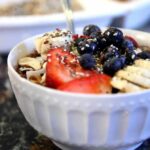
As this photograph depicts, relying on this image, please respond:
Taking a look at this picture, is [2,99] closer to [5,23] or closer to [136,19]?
[5,23]

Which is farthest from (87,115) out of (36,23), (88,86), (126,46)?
(36,23)

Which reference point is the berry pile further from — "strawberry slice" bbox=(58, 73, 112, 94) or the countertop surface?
the countertop surface

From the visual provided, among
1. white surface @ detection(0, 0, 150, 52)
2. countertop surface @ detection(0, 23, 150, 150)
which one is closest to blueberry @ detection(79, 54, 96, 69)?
countertop surface @ detection(0, 23, 150, 150)

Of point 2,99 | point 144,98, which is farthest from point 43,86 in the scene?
point 2,99

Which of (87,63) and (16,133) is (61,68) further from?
(16,133)

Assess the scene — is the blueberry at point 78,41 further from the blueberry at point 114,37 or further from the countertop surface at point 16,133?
the countertop surface at point 16,133

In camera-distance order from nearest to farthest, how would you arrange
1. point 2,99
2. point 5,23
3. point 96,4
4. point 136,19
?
point 2,99
point 5,23
point 136,19
point 96,4
